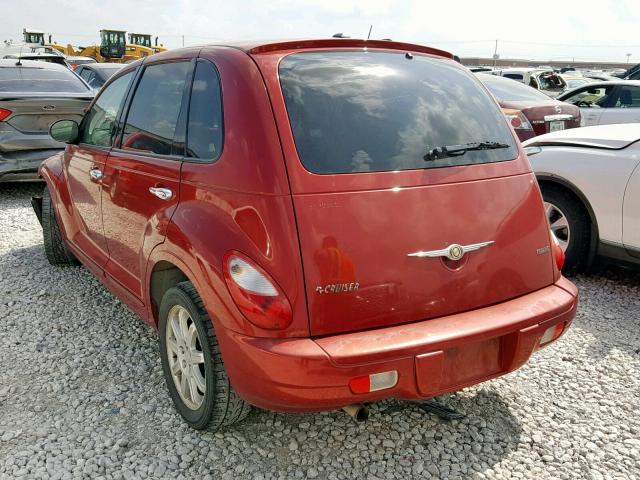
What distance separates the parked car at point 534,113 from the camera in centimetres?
798

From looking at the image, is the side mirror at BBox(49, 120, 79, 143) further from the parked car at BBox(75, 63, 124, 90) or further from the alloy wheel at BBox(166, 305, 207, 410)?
the parked car at BBox(75, 63, 124, 90)

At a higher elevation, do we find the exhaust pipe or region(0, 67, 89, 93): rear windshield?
region(0, 67, 89, 93): rear windshield

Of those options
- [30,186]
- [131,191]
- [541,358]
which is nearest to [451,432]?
[541,358]

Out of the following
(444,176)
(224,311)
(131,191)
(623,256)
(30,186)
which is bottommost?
(30,186)

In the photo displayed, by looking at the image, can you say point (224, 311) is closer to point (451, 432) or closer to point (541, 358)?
point (451, 432)

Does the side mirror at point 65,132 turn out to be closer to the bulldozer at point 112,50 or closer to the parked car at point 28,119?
the parked car at point 28,119

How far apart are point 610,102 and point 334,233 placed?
8.96 metres

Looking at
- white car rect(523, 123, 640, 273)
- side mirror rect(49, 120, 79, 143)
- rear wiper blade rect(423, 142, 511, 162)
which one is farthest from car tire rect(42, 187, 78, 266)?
white car rect(523, 123, 640, 273)

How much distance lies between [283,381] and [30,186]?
725 cm

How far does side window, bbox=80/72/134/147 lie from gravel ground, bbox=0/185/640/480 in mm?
1199

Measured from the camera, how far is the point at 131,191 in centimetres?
303

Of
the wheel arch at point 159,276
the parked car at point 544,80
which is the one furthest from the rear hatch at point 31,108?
the parked car at point 544,80

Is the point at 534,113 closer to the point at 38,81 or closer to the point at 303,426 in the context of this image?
the point at 38,81

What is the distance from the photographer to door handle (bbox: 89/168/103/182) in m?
3.47
